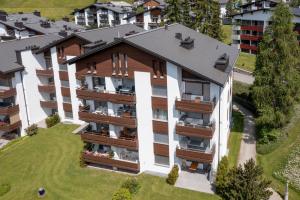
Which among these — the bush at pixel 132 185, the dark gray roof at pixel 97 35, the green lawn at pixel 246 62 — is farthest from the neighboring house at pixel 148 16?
the bush at pixel 132 185

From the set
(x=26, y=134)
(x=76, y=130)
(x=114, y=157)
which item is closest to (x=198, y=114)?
(x=114, y=157)

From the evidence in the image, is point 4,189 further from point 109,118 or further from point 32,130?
point 32,130

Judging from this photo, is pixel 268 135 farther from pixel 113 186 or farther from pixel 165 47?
pixel 113 186

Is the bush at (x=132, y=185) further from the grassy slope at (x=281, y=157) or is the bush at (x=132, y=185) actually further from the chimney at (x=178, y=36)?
the chimney at (x=178, y=36)

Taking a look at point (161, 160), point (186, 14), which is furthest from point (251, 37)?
point (161, 160)

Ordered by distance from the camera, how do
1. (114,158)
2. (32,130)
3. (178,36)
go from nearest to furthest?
1. (114,158)
2. (178,36)
3. (32,130)

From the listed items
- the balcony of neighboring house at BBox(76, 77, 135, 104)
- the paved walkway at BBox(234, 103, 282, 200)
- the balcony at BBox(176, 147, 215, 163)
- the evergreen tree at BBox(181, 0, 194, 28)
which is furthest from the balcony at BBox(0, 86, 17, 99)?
the evergreen tree at BBox(181, 0, 194, 28)

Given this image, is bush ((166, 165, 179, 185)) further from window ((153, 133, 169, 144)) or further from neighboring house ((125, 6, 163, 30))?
neighboring house ((125, 6, 163, 30))
